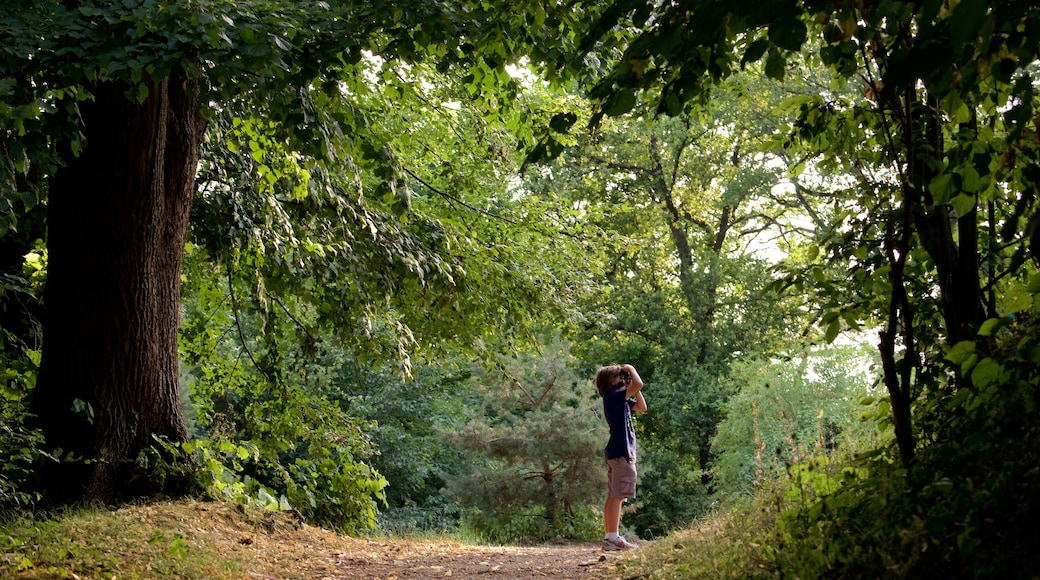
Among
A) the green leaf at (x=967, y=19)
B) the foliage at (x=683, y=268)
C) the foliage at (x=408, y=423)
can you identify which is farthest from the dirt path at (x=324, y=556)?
the foliage at (x=408, y=423)

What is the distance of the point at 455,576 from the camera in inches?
273

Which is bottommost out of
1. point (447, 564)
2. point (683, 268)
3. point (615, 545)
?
point (447, 564)

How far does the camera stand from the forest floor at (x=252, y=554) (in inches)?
Answer: 224

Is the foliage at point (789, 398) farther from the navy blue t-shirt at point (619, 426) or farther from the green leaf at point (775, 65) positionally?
the green leaf at point (775, 65)

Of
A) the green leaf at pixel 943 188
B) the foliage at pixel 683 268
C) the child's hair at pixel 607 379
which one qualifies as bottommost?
the child's hair at pixel 607 379

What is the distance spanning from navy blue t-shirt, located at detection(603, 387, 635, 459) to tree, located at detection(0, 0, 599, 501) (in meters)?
2.94

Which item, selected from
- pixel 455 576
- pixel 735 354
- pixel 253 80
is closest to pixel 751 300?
pixel 735 354

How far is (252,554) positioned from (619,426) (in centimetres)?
344

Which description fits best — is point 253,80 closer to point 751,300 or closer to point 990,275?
point 990,275

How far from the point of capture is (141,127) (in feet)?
23.8

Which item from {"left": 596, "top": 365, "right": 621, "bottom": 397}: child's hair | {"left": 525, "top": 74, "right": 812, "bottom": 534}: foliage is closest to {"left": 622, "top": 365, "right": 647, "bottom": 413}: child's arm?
{"left": 596, "top": 365, "right": 621, "bottom": 397}: child's hair

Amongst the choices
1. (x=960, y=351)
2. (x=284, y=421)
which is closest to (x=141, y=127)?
(x=284, y=421)

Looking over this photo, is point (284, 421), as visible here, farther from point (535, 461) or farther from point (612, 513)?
point (535, 461)

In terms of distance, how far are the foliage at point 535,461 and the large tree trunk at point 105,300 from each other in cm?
1072
